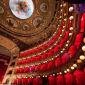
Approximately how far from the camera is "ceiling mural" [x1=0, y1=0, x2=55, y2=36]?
12.9 metres

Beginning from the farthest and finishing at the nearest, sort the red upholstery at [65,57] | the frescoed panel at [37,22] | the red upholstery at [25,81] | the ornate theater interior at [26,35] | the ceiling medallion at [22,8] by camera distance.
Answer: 1. the frescoed panel at [37,22]
2. the ceiling medallion at [22,8]
3. the ornate theater interior at [26,35]
4. the red upholstery at [25,81]
5. the red upholstery at [65,57]

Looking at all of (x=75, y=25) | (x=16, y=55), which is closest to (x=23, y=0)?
(x=16, y=55)

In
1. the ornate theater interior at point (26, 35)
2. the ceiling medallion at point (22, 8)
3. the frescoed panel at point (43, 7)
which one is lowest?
the ornate theater interior at point (26, 35)

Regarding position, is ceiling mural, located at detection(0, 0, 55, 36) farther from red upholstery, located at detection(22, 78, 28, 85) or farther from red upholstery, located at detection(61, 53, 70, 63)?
red upholstery, located at detection(22, 78, 28, 85)

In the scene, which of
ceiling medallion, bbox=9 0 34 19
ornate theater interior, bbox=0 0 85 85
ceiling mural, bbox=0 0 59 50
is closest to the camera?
ornate theater interior, bbox=0 0 85 85

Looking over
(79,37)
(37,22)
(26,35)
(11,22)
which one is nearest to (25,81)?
(79,37)

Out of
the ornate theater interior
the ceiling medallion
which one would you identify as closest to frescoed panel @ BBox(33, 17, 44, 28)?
the ornate theater interior

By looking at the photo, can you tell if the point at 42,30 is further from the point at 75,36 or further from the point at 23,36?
the point at 75,36

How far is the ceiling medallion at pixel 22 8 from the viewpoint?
536 inches

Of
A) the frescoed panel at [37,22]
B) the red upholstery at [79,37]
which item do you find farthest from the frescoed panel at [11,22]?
the red upholstery at [79,37]

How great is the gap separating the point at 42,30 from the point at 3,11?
8.67 metres

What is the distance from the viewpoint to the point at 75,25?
4.55 m

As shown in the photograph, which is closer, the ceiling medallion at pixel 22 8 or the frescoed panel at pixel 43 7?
the frescoed panel at pixel 43 7

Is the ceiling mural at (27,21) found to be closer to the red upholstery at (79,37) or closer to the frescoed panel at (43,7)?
the frescoed panel at (43,7)
